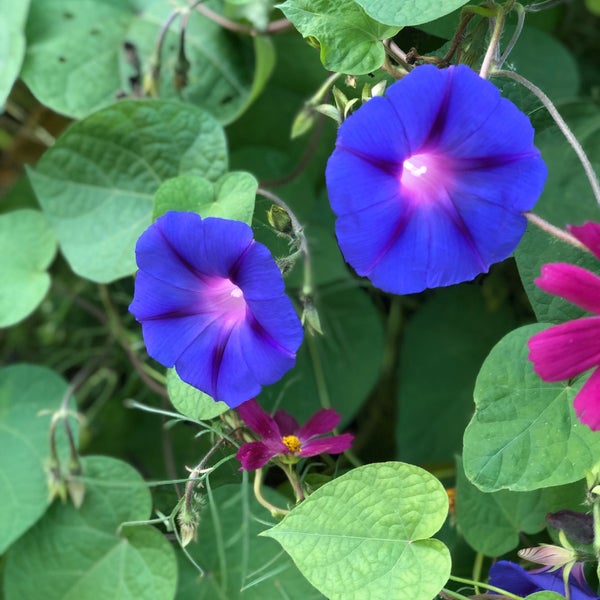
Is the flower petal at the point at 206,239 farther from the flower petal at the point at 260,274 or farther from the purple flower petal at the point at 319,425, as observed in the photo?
the purple flower petal at the point at 319,425

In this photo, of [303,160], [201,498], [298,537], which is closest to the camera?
[298,537]

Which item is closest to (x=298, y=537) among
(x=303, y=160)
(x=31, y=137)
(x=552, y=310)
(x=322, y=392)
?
(x=552, y=310)

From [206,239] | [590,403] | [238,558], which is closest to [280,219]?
[206,239]

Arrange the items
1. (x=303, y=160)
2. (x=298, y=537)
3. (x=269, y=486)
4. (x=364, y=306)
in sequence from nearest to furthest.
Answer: (x=298, y=537)
(x=269, y=486)
(x=303, y=160)
(x=364, y=306)

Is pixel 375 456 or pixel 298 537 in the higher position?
pixel 298 537

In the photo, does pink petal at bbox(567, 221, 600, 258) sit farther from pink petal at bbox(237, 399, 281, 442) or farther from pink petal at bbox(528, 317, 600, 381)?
pink petal at bbox(237, 399, 281, 442)

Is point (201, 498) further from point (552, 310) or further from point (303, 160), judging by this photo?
point (303, 160)

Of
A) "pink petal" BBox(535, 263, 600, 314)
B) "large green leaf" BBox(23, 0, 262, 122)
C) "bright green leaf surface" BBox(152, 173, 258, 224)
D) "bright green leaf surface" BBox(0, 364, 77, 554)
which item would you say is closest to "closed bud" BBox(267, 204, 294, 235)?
"bright green leaf surface" BBox(152, 173, 258, 224)

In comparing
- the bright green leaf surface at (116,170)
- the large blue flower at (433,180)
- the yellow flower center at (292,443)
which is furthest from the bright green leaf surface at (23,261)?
the large blue flower at (433,180)
